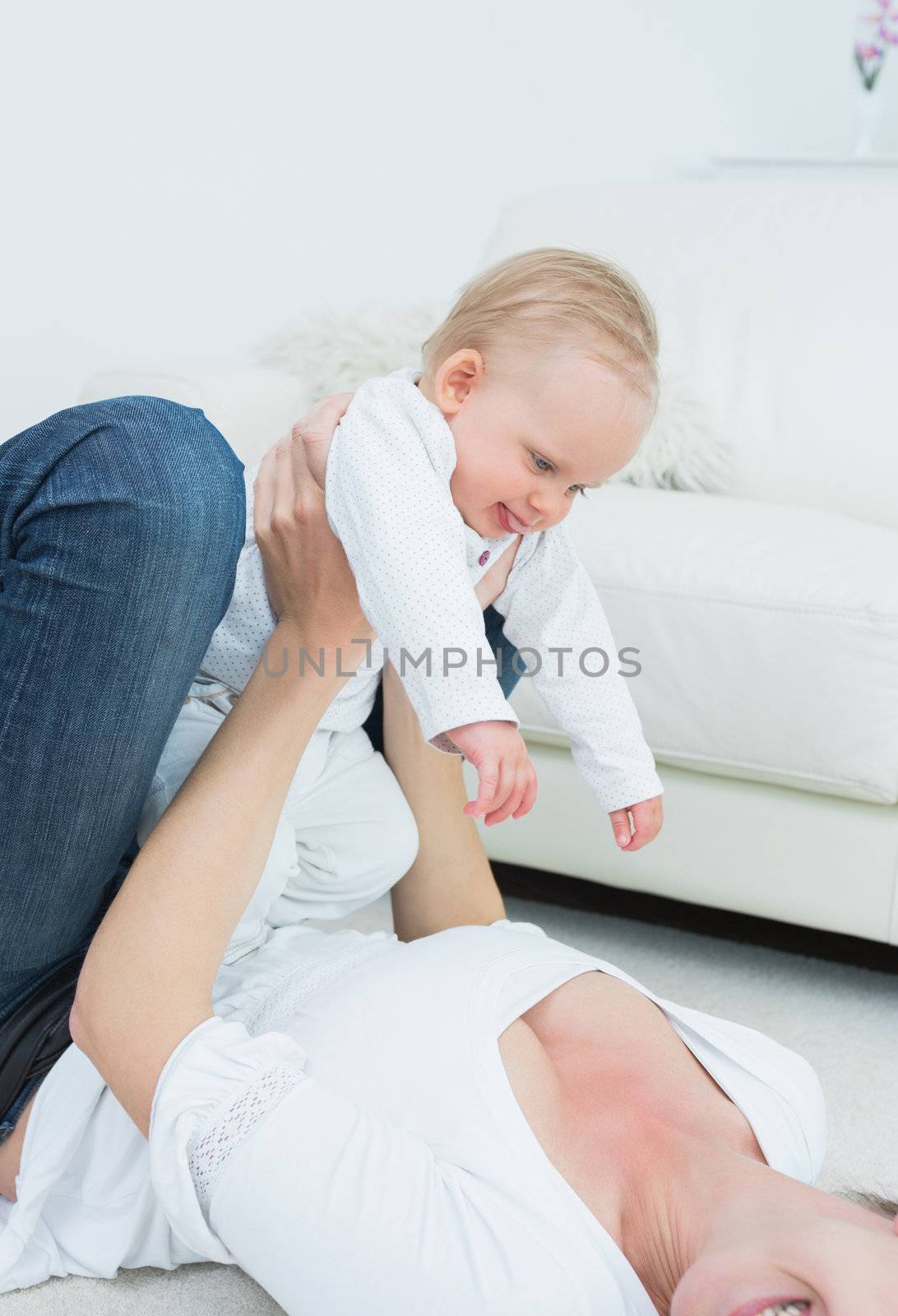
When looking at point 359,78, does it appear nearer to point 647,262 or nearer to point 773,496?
point 647,262

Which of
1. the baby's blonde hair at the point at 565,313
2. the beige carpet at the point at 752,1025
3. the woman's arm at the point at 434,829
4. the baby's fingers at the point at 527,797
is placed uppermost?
the baby's blonde hair at the point at 565,313

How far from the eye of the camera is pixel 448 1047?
0.83 metres

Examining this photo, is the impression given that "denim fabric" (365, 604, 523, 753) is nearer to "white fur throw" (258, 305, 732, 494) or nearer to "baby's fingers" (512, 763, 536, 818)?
"baby's fingers" (512, 763, 536, 818)

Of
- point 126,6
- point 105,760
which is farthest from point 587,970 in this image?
point 126,6

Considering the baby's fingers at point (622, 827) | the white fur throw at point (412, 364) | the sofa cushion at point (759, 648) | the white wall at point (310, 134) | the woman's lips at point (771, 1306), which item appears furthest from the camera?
the white wall at point (310, 134)

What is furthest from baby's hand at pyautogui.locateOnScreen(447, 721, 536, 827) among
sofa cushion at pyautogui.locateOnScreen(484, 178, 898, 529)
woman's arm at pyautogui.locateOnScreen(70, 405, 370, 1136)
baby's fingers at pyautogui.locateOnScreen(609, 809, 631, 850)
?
sofa cushion at pyautogui.locateOnScreen(484, 178, 898, 529)

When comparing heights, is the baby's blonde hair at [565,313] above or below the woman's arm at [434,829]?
above

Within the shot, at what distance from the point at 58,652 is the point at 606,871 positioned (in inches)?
36.3

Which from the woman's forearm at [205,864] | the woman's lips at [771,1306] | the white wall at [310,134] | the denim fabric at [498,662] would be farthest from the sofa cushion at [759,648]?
the white wall at [310,134]

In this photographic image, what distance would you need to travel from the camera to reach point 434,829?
119cm

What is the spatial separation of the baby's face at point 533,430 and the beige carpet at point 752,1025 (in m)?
0.62

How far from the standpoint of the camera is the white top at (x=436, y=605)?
875 millimetres

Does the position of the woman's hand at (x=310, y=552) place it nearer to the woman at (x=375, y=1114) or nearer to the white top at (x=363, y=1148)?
the woman at (x=375, y=1114)

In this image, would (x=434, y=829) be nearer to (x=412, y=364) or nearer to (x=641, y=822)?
(x=641, y=822)
